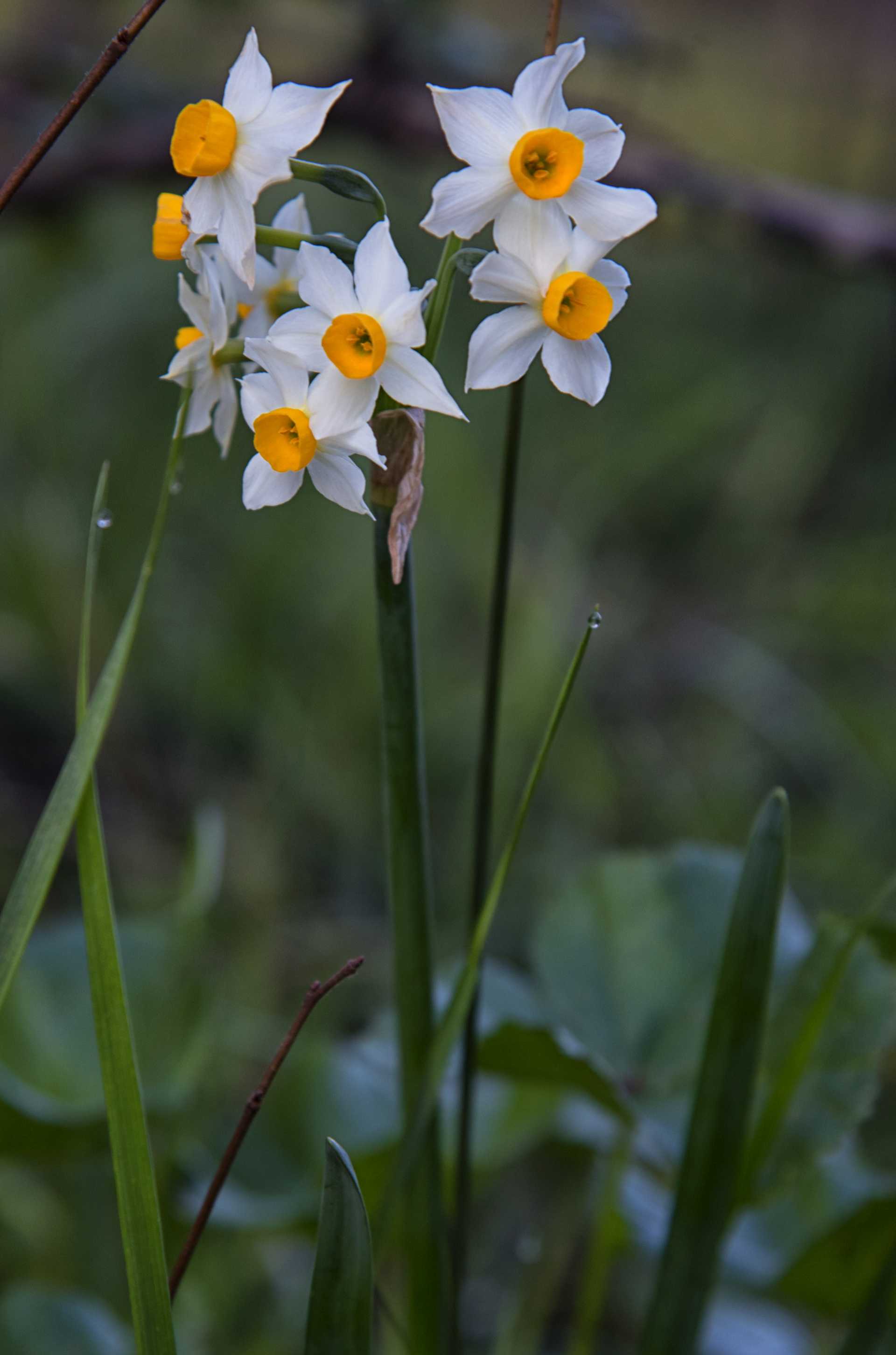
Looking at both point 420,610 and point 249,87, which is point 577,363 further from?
point 420,610

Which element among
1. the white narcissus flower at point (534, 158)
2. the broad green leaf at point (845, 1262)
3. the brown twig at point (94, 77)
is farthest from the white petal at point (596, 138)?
the broad green leaf at point (845, 1262)

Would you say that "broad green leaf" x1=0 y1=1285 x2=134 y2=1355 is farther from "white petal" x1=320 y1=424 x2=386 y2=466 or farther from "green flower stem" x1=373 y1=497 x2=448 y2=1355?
"white petal" x1=320 y1=424 x2=386 y2=466

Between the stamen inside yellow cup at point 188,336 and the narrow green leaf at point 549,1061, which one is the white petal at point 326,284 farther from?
the narrow green leaf at point 549,1061

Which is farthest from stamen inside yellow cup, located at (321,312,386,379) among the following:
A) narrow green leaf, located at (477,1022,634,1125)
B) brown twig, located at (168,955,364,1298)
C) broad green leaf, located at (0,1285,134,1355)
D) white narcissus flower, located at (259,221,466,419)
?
broad green leaf, located at (0,1285,134,1355)

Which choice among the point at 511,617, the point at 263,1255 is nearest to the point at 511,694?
the point at 511,617

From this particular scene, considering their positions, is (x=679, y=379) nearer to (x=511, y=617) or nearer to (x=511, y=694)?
(x=511, y=617)

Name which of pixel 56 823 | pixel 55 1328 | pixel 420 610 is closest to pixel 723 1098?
pixel 56 823

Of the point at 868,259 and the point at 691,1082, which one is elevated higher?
the point at 868,259
